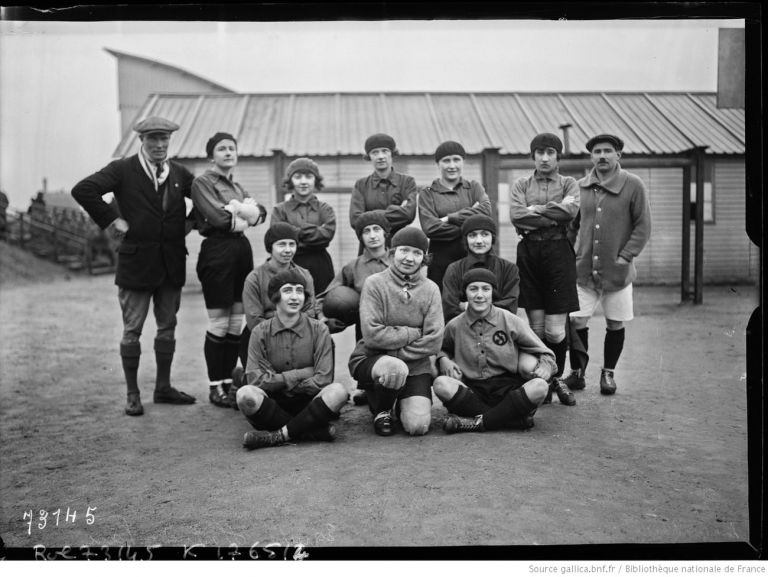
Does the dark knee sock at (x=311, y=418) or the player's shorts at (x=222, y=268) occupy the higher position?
the player's shorts at (x=222, y=268)

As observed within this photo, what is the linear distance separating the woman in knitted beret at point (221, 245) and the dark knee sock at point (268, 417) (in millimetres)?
1081

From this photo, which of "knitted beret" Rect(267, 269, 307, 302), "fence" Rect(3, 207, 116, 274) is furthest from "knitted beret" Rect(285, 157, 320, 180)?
"fence" Rect(3, 207, 116, 274)

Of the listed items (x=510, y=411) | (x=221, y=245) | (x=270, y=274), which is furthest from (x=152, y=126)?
(x=510, y=411)

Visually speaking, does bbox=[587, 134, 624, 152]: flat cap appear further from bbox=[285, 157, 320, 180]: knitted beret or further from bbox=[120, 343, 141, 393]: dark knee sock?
bbox=[120, 343, 141, 393]: dark knee sock

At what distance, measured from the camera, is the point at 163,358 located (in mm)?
5102

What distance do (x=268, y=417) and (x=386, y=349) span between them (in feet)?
2.63

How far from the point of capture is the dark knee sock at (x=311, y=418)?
397 cm

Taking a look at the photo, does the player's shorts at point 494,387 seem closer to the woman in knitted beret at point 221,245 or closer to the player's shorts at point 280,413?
the player's shorts at point 280,413

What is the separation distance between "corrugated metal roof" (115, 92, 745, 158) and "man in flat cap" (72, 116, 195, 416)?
6.26 metres

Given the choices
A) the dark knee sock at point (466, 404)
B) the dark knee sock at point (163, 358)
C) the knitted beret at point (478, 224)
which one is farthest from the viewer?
the dark knee sock at point (163, 358)

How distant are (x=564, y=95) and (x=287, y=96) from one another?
470 centimetres

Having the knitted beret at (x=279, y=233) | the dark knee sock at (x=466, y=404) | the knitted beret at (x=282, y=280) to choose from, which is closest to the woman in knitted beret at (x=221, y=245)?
the knitted beret at (x=279, y=233)

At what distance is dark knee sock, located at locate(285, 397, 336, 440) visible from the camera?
156 inches

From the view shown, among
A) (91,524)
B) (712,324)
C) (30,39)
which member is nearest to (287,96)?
(712,324)
